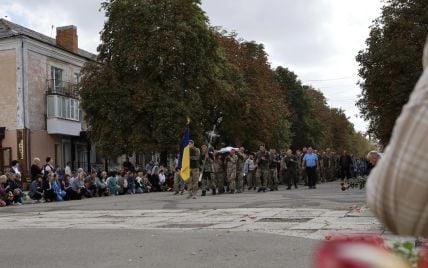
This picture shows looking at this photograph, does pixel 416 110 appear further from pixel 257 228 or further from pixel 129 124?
pixel 129 124

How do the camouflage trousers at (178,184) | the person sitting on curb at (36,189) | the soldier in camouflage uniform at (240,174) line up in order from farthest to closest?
the soldier in camouflage uniform at (240,174), the camouflage trousers at (178,184), the person sitting on curb at (36,189)

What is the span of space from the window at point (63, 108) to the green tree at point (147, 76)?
3.97m

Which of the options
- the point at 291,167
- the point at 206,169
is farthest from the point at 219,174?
the point at 291,167

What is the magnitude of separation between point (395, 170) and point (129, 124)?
1387 inches

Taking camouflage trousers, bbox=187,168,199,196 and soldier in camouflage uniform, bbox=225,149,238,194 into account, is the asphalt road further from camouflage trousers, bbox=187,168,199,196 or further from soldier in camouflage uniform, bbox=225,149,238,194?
soldier in camouflage uniform, bbox=225,149,238,194

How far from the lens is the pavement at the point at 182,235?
7.61m

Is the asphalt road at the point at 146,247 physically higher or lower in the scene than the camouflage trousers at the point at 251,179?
lower

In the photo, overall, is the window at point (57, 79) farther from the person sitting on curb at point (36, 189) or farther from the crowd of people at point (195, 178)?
the person sitting on curb at point (36, 189)

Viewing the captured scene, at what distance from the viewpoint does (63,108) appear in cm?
4134

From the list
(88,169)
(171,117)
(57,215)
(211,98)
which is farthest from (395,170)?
(88,169)

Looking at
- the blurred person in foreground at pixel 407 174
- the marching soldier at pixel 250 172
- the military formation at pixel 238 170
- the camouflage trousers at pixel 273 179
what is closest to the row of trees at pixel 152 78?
the military formation at pixel 238 170

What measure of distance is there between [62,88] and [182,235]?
112 feet

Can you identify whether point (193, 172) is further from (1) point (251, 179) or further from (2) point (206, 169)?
(1) point (251, 179)

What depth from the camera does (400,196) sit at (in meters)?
1.46
